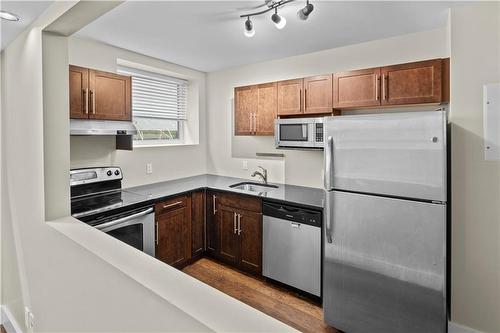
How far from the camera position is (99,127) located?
2.64 metres

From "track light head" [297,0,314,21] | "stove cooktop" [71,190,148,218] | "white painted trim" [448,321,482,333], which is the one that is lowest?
"white painted trim" [448,321,482,333]

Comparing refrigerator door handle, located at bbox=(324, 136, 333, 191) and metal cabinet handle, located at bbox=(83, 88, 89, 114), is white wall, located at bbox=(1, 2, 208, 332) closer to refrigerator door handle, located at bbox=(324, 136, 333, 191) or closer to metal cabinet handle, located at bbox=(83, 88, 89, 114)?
metal cabinet handle, located at bbox=(83, 88, 89, 114)

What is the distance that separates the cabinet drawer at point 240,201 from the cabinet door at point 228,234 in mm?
69

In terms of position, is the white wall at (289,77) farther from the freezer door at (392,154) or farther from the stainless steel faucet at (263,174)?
the freezer door at (392,154)

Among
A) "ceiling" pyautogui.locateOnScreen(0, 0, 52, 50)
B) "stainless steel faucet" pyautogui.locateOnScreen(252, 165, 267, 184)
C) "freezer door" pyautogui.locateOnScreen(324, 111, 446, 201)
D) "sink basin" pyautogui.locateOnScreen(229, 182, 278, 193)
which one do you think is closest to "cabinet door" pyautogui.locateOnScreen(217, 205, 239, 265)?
"sink basin" pyautogui.locateOnScreen(229, 182, 278, 193)

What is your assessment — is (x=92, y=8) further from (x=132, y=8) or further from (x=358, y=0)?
(x=358, y=0)

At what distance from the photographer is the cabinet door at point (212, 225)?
3484 millimetres

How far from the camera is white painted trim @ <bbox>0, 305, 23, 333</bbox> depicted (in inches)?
96.5

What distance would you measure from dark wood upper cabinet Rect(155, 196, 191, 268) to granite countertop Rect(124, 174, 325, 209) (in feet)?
0.41

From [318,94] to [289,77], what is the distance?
0.67m

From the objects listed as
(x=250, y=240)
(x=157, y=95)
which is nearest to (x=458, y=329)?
(x=250, y=240)

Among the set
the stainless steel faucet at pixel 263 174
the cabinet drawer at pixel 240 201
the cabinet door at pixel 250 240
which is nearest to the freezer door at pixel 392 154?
the cabinet drawer at pixel 240 201

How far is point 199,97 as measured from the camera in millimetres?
4238

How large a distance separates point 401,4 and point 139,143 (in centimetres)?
301
